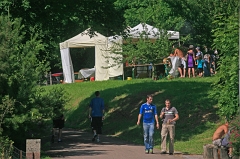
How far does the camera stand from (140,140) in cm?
2412

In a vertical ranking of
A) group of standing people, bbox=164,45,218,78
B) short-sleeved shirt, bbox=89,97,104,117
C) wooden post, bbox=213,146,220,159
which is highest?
group of standing people, bbox=164,45,218,78

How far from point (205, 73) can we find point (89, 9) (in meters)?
8.91

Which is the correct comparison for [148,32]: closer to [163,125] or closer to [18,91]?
[163,125]

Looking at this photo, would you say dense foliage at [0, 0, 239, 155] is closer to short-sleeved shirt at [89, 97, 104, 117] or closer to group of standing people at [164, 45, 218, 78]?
short-sleeved shirt at [89, 97, 104, 117]

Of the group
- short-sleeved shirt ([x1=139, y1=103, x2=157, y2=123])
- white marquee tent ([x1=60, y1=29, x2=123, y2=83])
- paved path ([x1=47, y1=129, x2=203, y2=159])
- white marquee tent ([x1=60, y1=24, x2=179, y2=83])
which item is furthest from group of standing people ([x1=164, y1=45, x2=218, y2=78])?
short-sleeved shirt ([x1=139, y1=103, x2=157, y2=123])

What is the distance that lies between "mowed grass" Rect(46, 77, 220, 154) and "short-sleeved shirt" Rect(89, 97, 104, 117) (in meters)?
1.72

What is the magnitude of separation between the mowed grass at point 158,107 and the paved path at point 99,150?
3.24 ft

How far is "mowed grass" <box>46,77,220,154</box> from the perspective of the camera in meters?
23.7

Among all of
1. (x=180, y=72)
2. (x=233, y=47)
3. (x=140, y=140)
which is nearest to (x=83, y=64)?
(x=180, y=72)

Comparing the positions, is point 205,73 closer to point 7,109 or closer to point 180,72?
point 180,72

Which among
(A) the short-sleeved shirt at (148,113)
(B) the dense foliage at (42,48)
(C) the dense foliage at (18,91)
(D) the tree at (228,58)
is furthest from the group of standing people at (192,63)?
(D) the tree at (228,58)

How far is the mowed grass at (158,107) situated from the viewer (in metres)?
23.7

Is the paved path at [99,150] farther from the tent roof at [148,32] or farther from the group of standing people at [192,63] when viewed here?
the tent roof at [148,32]

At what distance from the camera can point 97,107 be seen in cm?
2367
